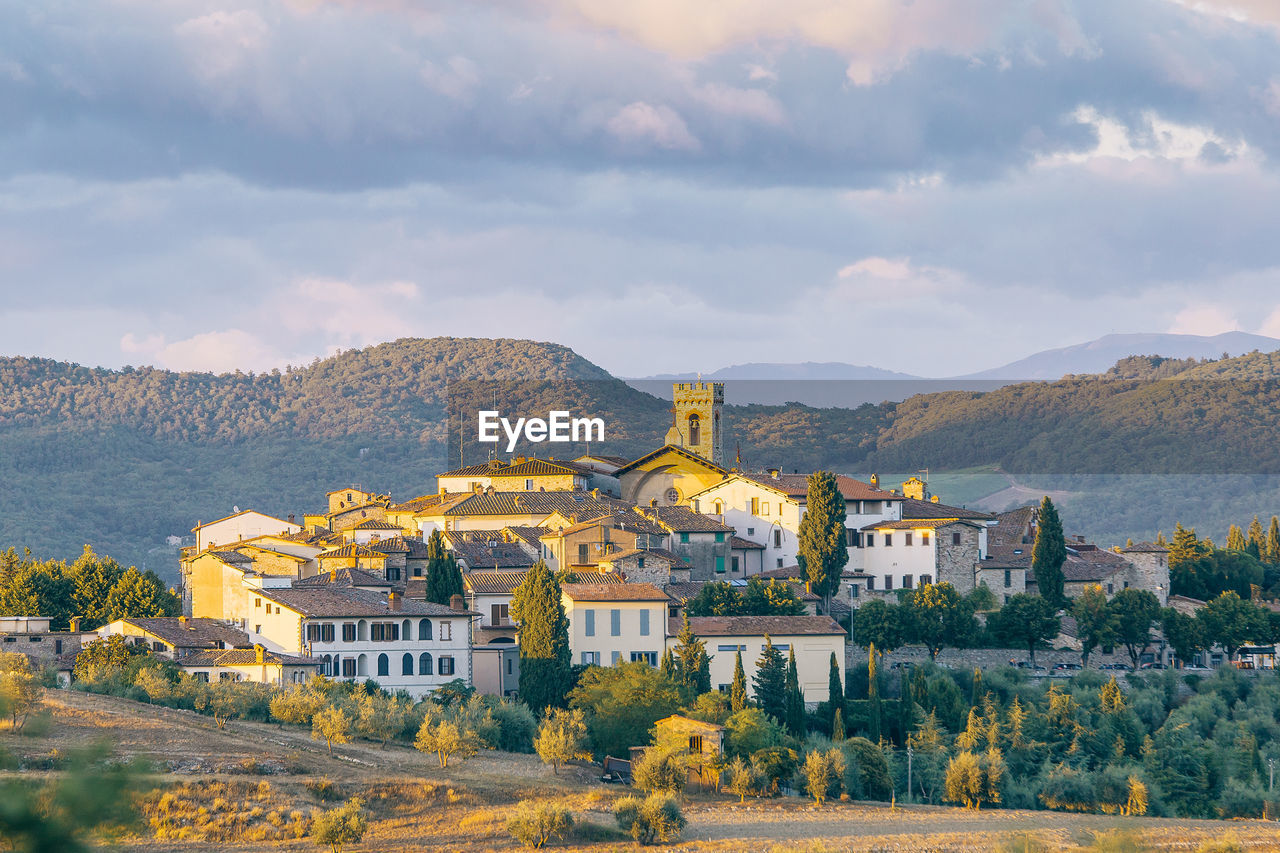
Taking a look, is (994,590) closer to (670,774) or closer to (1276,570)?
(1276,570)

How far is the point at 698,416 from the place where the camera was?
352 ft

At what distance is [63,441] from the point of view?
179125 mm

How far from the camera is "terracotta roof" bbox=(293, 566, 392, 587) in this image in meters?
69.5

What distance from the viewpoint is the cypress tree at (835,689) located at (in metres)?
63.8

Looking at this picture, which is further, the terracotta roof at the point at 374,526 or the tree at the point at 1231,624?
the terracotta roof at the point at 374,526

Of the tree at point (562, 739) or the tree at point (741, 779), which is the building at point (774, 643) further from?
the tree at point (741, 779)

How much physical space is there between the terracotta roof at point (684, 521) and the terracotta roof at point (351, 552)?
38.4 feet

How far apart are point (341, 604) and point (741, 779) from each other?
17.1m

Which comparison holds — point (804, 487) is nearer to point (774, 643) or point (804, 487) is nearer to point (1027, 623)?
point (1027, 623)

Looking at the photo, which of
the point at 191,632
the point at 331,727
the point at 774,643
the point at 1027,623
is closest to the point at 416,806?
the point at 331,727

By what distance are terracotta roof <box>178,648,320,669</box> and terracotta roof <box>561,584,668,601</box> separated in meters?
9.21

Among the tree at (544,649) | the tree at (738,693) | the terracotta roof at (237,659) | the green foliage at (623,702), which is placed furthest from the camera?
the tree at (544,649)

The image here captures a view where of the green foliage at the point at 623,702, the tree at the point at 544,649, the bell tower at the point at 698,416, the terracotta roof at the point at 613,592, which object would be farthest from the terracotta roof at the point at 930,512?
the tree at the point at 544,649

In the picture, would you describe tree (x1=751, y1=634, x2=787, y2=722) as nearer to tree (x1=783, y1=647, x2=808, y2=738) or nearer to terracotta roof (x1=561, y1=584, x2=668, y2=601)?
tree (x1=783, y1=647, x2=808, y2=738)
